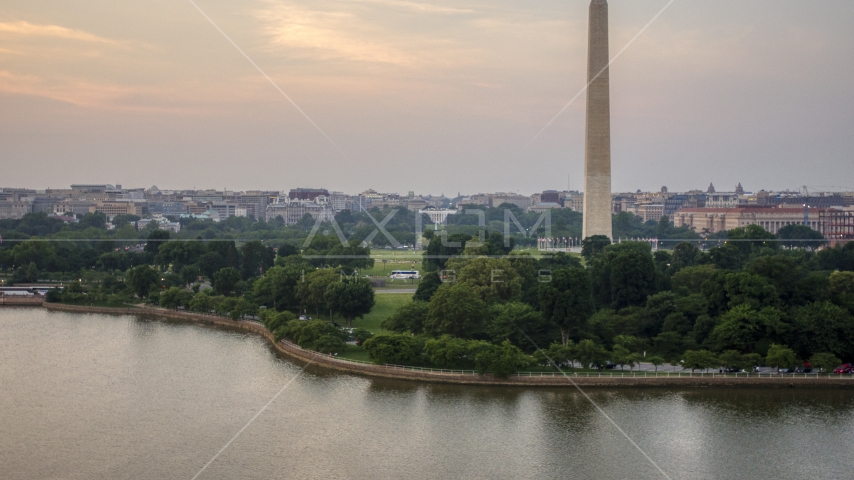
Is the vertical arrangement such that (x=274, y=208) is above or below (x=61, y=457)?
above

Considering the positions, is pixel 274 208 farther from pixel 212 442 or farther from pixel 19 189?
pixel 212 442

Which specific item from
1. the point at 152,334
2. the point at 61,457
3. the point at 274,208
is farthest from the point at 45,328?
the point at 274,208

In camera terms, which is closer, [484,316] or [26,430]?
[26,430]

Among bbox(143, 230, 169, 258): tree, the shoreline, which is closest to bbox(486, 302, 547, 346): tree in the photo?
the shoreline

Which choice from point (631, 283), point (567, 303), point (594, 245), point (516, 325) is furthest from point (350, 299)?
point (594, 245)

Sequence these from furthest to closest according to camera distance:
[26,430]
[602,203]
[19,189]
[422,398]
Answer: [19,189], [602,203], [422,398], [26,430]

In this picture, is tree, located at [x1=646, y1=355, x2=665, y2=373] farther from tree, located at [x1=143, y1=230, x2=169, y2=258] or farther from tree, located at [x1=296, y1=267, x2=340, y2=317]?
tree, located at [x1=143, y1=230, x2=169, y2=258]

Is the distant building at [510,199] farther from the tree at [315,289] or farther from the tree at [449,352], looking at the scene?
the tree at [449,352]
